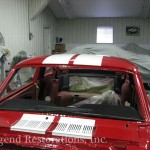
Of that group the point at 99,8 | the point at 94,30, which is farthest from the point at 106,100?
the point at 94,30

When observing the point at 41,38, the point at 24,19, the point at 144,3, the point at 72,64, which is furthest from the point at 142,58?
the point at 72,64

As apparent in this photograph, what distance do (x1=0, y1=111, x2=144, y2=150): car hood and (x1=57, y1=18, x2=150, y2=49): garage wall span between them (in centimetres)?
1119

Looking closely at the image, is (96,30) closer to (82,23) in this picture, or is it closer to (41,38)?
(82,23)

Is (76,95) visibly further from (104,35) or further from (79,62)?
(104,35)

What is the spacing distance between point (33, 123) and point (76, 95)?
1.11 m

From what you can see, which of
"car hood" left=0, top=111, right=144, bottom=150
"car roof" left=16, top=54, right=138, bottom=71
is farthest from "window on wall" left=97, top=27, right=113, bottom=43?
"car hood" left=0, top=111, right=144, bottom=150

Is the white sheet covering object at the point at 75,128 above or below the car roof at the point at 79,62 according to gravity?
below

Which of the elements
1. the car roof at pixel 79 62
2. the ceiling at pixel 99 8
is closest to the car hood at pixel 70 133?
the car roof at pixel 79 62

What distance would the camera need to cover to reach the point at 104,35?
12531 millimetres

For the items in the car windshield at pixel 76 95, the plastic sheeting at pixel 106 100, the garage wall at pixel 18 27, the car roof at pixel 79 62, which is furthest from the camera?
the garage wall at pixel 18 27

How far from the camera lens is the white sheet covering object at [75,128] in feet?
4.50

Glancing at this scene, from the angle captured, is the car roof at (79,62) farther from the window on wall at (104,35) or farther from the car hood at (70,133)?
the window on wall at (104,35)

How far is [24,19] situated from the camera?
7496 millimetres

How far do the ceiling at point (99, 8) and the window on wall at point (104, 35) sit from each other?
0.97 meters
